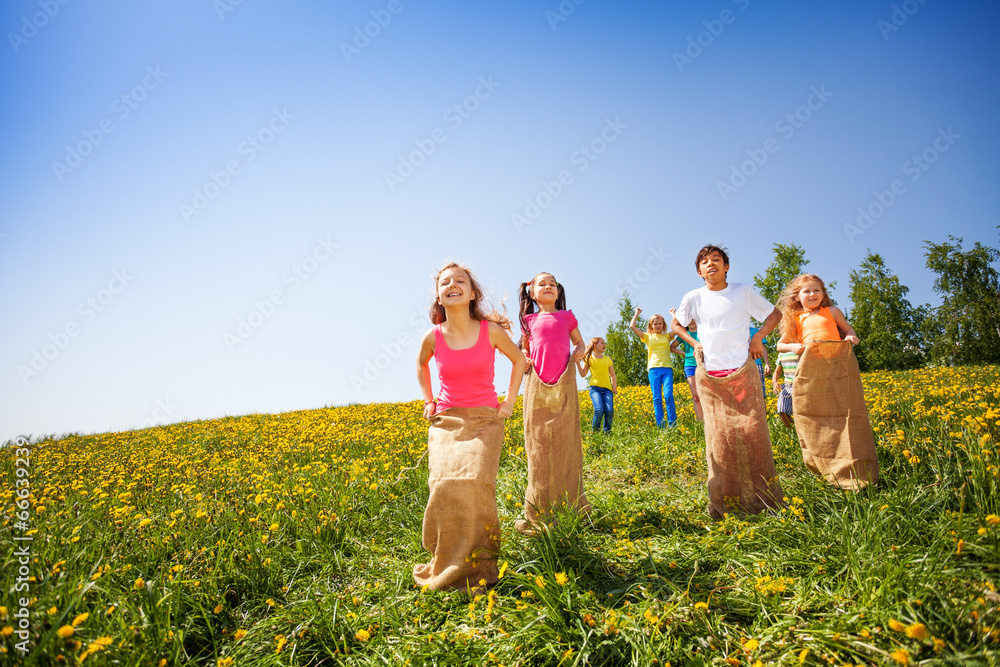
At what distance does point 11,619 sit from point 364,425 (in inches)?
281

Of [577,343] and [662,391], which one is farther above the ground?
[577,343]

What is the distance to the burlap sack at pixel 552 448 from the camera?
4512mm

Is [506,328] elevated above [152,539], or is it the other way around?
[506,328]

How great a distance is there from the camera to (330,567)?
407cm

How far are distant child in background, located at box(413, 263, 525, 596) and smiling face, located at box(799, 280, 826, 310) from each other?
3134 millimetres

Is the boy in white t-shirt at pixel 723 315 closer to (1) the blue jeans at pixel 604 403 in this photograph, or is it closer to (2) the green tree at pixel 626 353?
(1) the blue jeans at pixel 604 403

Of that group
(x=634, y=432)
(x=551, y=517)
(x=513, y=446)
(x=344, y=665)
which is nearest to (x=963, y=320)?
(x=634, y=432)

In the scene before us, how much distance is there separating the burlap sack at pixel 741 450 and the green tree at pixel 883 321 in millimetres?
33746

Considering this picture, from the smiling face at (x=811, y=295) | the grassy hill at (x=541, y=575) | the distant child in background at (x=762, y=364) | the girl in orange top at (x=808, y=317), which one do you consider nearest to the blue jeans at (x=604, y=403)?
the distant child in background at (x=762, y=364)

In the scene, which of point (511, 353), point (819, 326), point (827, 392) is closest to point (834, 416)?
point (827, 392)

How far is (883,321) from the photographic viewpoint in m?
34.8

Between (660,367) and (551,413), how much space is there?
471 cm

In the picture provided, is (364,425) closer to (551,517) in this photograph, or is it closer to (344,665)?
(551,517)

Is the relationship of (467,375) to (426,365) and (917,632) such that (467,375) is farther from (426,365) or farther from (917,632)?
(917,632)
